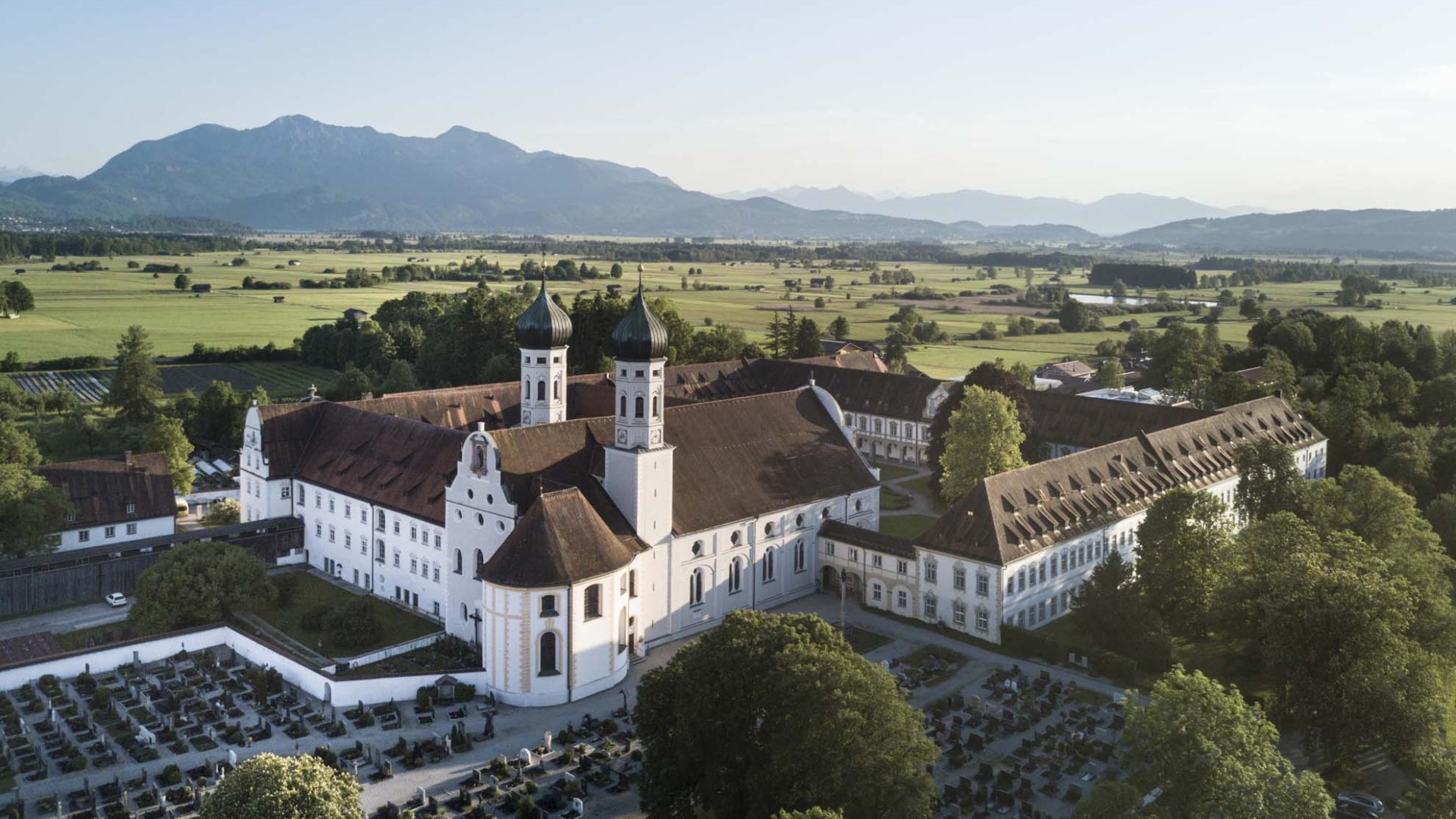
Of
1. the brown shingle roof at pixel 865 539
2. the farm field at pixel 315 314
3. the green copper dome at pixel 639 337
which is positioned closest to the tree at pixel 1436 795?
the brown shingle roof at pixel 865 539

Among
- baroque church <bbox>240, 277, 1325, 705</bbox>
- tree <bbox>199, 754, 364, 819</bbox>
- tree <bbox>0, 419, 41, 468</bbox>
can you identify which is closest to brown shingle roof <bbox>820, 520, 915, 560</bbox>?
baroque church <bbox>240, 277, 1325, 705</bbox>

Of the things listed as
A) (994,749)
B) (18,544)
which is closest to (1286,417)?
(994,749)

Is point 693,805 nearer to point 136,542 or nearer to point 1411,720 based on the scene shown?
point 1411,720

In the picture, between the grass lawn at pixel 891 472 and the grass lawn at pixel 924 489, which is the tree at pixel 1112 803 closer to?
the grass lawn at pixel 924 489

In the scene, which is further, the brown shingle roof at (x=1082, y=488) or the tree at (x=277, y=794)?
the brown shingle roof at (x=1082, y=488)

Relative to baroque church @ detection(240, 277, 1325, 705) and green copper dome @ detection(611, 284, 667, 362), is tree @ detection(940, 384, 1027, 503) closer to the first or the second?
baroque church @ detection(240, 277, 1325, 705)
